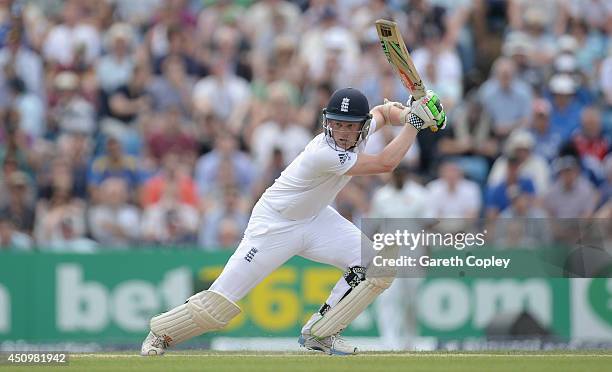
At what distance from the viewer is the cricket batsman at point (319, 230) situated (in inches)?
400

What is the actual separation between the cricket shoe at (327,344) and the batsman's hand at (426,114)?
1895 millimetres

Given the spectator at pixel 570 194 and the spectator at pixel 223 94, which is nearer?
the spectator at pixel 570 194

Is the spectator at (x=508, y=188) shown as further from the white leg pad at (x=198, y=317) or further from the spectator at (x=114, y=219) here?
the white leg pad at (x=198, y=317)

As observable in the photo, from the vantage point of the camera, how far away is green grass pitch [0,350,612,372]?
996 centimetres

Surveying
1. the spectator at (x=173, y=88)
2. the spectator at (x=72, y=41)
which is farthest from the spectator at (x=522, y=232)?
the spectator at (x=72, y=41)

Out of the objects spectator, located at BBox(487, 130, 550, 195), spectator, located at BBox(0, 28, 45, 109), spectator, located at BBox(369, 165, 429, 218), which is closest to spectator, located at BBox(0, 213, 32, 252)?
spectator, located at BBox(0, 28, 45, 109)

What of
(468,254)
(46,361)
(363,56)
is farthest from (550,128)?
(46,361)

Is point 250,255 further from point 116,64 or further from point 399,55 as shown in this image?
point 116,64

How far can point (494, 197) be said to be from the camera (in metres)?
15.2

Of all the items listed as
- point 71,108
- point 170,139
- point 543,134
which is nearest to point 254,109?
point 170,139

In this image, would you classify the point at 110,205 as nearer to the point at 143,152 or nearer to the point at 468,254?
the point at 143,152

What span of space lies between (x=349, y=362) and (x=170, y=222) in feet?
16.8

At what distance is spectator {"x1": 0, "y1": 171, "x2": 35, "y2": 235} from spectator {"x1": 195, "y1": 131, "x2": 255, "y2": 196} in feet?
6.36

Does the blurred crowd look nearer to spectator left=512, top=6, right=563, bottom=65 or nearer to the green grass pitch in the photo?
spectator left=512, top=6, right=563, bottom=65
